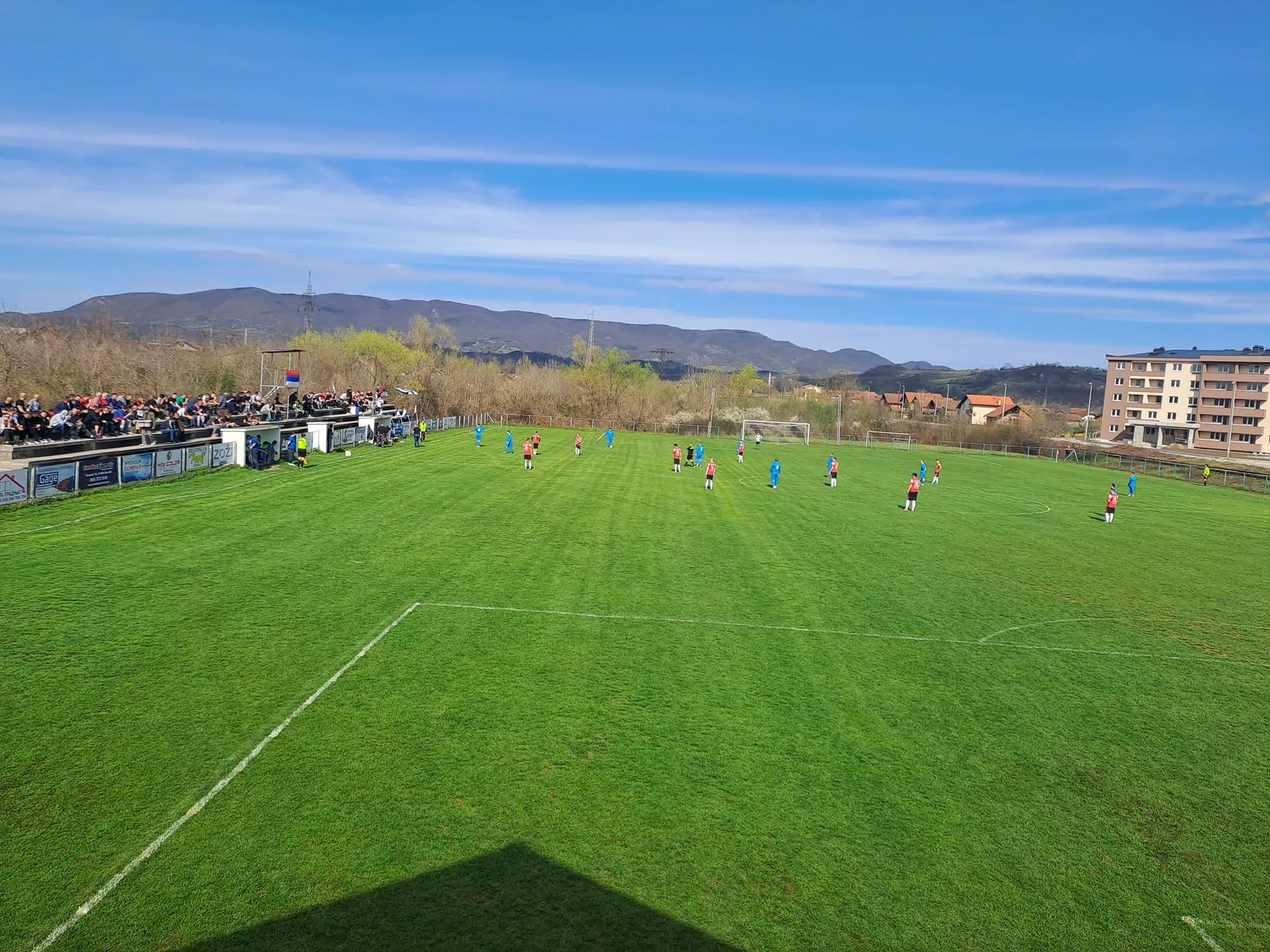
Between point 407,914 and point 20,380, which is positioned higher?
point 20,380

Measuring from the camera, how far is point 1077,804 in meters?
9.98

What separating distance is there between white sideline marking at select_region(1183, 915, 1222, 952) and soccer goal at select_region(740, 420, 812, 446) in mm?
73579

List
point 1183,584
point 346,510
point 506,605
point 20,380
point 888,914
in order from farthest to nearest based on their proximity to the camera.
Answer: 1. point 20,380
2. point 346,510
3. point 1183,584
4. point 506,605
5. point 888,914

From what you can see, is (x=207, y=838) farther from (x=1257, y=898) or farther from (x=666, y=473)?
(x=666, y=473)

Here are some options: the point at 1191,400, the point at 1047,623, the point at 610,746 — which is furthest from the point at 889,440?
the point at 610,746

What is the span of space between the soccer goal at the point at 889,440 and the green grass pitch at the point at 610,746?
61595mm

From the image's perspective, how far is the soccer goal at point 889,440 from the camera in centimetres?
8356

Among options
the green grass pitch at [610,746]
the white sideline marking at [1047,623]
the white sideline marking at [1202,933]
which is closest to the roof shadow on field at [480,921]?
the green grass pitch at [610,746]

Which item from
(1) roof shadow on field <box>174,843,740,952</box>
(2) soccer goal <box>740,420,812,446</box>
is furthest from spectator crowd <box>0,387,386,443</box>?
(2) soccer goal <box>740,420,812,446</box>

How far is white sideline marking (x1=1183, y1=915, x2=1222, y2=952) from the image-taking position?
7594 mm

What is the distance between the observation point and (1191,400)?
104125 mm

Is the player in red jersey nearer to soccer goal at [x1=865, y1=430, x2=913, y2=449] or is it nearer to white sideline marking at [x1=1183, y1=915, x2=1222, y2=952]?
white sideline marking at [x1=1183, y1=915, x2=1222, y2=952]

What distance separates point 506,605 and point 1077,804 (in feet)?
34.9

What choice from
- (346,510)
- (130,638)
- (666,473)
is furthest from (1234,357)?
Answer: (130,638)
